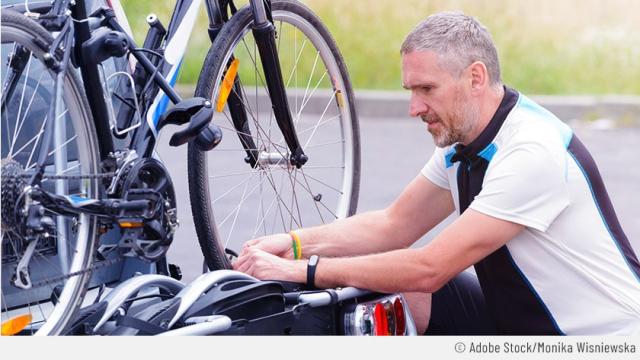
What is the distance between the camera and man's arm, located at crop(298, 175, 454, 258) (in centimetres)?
414

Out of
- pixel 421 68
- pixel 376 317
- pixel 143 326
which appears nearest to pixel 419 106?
pixel 421 68

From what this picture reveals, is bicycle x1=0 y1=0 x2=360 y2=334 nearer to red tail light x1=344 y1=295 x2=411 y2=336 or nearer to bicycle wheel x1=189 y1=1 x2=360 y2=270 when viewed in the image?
bicycle wheel x1=189 y1=1 x2=360 y2=270

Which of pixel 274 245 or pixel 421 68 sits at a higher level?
pixel 421 68

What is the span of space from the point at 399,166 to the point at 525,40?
339 centimetres

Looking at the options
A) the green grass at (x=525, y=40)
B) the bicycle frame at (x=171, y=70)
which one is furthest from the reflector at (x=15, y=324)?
the green grass at (x=525, y=40)

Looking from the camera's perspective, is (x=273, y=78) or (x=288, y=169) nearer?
(x=273, y=78)

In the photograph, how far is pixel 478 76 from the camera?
142 inches

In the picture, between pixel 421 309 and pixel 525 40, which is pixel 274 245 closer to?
pixel 421 309

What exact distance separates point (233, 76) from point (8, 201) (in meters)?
1.16

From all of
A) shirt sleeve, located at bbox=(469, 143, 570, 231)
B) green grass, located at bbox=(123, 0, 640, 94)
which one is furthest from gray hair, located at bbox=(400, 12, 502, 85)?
green grass, located at bbox=(123, 0, 640, 94)

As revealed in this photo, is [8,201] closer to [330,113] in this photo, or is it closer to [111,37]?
[111,37]

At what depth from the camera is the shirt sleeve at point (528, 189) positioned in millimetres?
3479

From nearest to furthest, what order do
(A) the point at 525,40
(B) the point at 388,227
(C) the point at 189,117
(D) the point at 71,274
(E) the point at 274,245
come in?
(D) the point at 71,274, (C) the point at 189,117, (E) the point at 274,245, (B) the point at 388,227, (A) the point at 525,40
